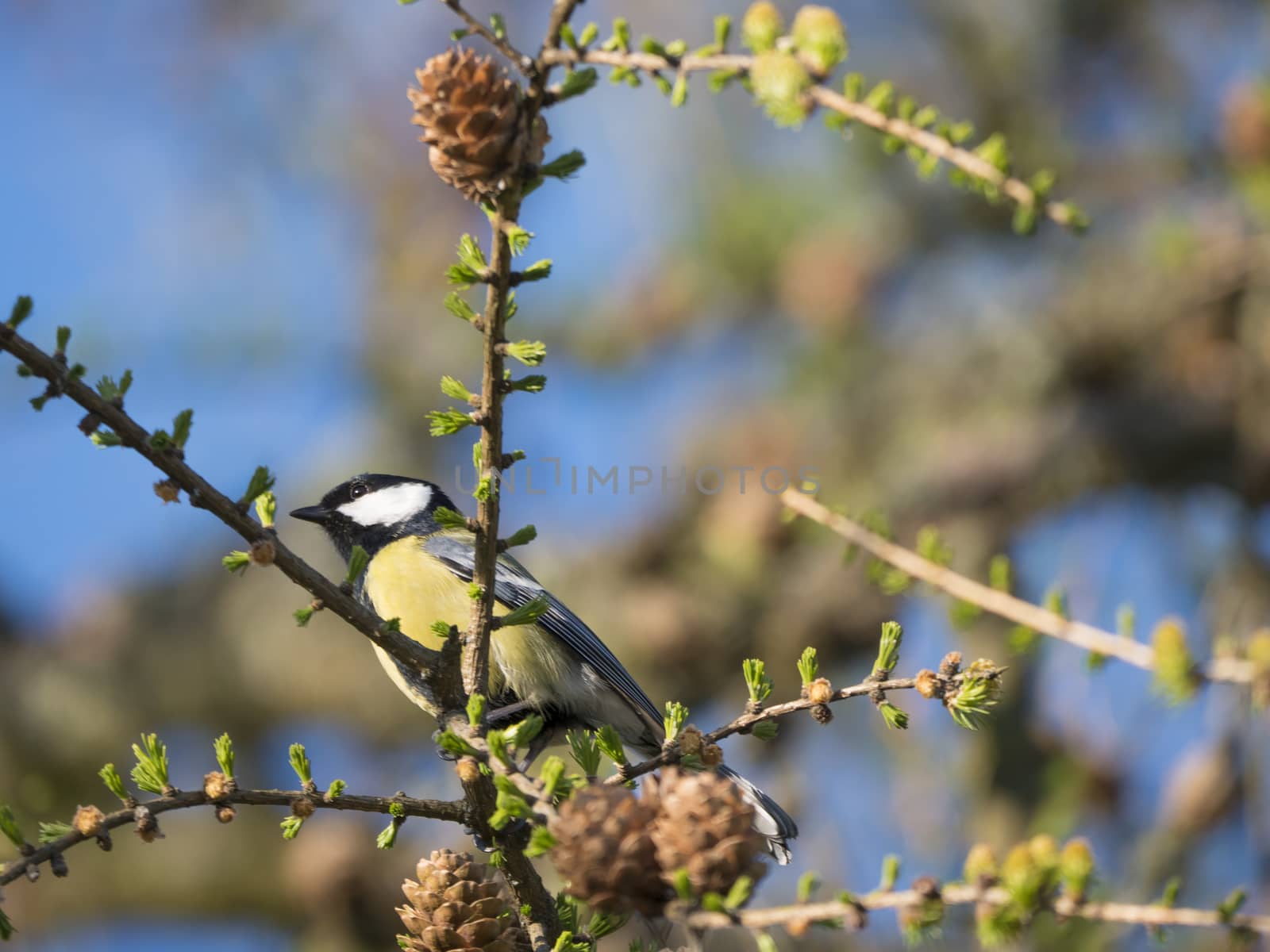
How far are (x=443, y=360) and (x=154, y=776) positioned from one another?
4719mm

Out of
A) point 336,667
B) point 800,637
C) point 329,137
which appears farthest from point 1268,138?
point 329,137

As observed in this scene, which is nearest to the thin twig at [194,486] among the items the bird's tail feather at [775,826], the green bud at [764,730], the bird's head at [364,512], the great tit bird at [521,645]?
the green bud at [764,730]

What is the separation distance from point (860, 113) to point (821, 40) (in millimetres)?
96

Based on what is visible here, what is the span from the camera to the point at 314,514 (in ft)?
10.4

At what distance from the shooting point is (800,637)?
3.98 meters

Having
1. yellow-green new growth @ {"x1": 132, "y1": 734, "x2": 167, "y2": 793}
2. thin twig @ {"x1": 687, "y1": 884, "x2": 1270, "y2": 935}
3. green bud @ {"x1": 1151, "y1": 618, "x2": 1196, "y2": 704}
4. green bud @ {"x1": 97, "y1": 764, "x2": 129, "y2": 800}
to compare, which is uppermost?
yellow-green new growth @ {"x1": 132, "y1": 734, "x2": 167, "y2": 793}

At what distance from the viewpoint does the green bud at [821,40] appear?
44.6 inches

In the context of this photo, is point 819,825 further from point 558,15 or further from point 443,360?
point 443,360

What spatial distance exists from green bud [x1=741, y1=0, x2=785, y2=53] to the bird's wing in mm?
1489

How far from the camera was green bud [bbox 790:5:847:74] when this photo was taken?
3.72ft

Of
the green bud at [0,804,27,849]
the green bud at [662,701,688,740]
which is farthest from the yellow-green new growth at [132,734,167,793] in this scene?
the green bud at [662,701,688,740]

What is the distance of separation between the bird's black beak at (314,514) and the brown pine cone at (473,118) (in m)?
2.07

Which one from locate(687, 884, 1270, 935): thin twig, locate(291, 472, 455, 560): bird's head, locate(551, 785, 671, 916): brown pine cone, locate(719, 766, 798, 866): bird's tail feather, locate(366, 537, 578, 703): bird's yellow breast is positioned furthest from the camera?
locate(291, 472, 455, 560): bird's head

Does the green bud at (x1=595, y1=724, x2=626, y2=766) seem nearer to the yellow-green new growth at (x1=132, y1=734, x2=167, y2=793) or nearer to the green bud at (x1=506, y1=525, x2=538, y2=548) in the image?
the green bud at (x1=506, y1=525, x2=538, y2=548)
